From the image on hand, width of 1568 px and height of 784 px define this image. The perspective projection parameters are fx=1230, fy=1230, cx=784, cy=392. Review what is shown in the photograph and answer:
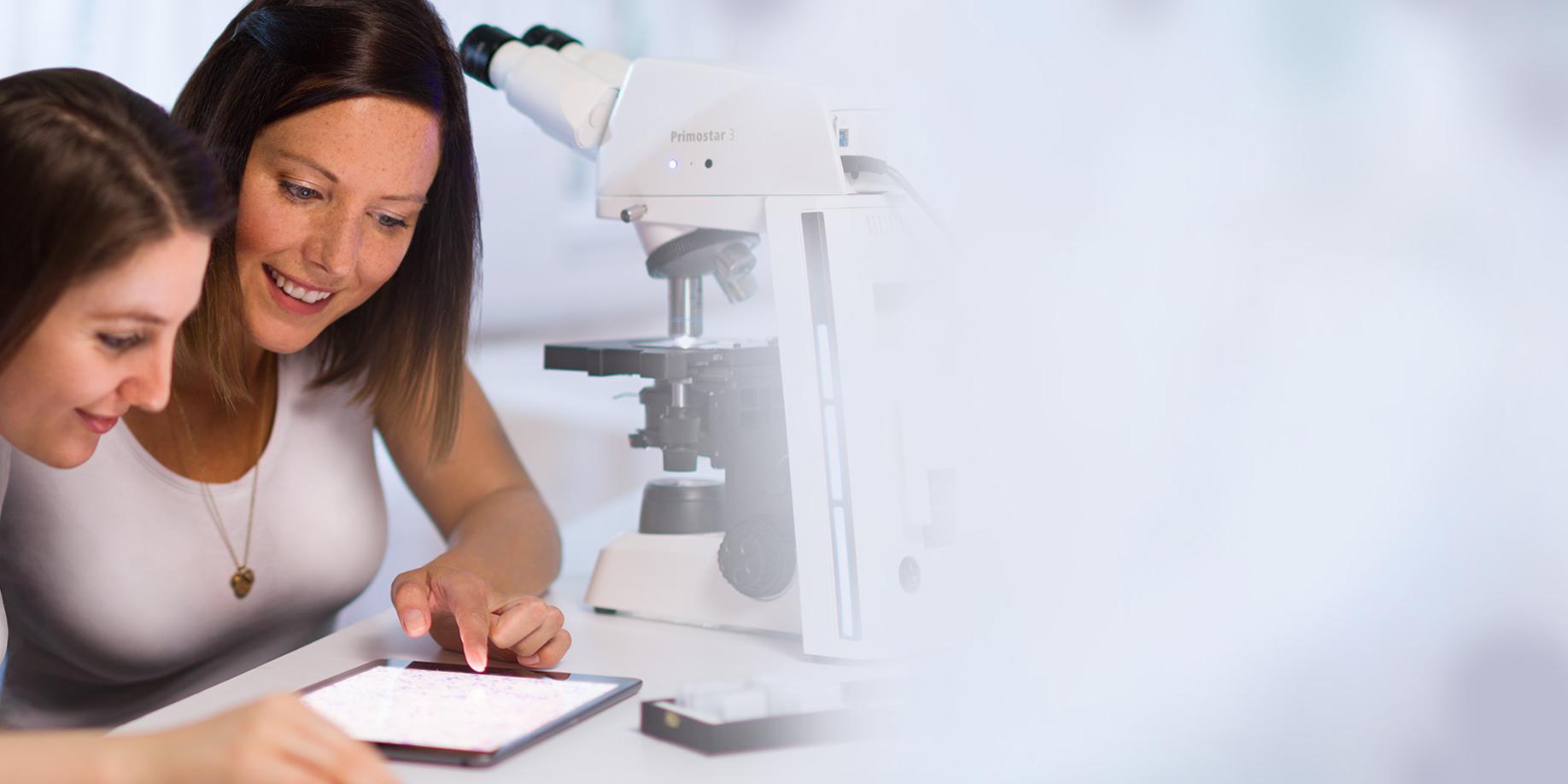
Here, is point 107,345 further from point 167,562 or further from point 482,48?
point 482,48

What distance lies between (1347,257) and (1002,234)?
21 cm

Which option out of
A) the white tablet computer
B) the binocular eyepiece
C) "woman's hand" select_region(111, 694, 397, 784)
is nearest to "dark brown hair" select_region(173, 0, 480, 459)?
the binocular eyepiece

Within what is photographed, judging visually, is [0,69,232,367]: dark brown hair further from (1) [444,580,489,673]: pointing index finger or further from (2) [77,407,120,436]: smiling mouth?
(1) [444,580,489,673]: pointing index finger

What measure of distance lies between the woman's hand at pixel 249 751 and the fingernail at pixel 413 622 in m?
0.39

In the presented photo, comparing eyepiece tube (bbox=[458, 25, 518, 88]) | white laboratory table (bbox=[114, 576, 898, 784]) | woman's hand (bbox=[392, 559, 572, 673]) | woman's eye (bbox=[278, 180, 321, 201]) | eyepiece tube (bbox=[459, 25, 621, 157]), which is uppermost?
eyepiece tube (bbox=[458, 25, 518, 88])

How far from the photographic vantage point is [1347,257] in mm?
607

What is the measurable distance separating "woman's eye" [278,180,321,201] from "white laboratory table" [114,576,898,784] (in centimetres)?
38

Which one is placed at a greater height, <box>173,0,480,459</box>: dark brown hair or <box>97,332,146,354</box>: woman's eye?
<box>173,0,480,459</box>: dark brown hair

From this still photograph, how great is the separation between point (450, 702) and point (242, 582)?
0.50 meters

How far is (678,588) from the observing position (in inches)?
43.7

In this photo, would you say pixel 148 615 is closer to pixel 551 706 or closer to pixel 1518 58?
pixel 551 706

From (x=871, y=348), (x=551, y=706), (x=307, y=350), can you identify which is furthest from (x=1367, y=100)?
(x=307, y=350)

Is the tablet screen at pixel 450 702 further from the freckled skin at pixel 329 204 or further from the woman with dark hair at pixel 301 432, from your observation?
the freckled skin at pixel 329 204

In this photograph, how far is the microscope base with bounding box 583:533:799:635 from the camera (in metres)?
1.06
